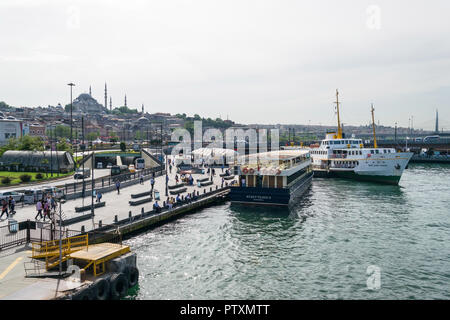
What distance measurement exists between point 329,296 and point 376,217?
17.7 m

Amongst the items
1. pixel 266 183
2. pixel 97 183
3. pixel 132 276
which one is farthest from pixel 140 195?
pixel 132 276

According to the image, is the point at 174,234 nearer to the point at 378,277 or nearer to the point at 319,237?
the point at 319,237

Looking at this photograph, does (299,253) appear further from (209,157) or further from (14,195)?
(209,157)

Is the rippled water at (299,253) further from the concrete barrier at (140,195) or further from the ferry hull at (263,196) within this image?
the concrete barrier at (140,195)

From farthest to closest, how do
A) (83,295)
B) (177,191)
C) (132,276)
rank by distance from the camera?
(177,191)
(132,276)
(83,295)

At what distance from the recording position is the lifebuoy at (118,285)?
50.0 feet

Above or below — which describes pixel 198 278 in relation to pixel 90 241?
below

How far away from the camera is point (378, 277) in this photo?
60.2 feet

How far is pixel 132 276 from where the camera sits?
55.2 feet

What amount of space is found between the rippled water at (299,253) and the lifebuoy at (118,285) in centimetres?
78

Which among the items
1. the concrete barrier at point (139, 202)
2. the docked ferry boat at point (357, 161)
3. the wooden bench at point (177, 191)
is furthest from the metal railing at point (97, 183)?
the docked ferry boat at point (357, 161)

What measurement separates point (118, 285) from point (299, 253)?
1158 cm

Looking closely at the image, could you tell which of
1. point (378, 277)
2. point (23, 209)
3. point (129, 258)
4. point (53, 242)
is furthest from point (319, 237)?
point (23, 209)
